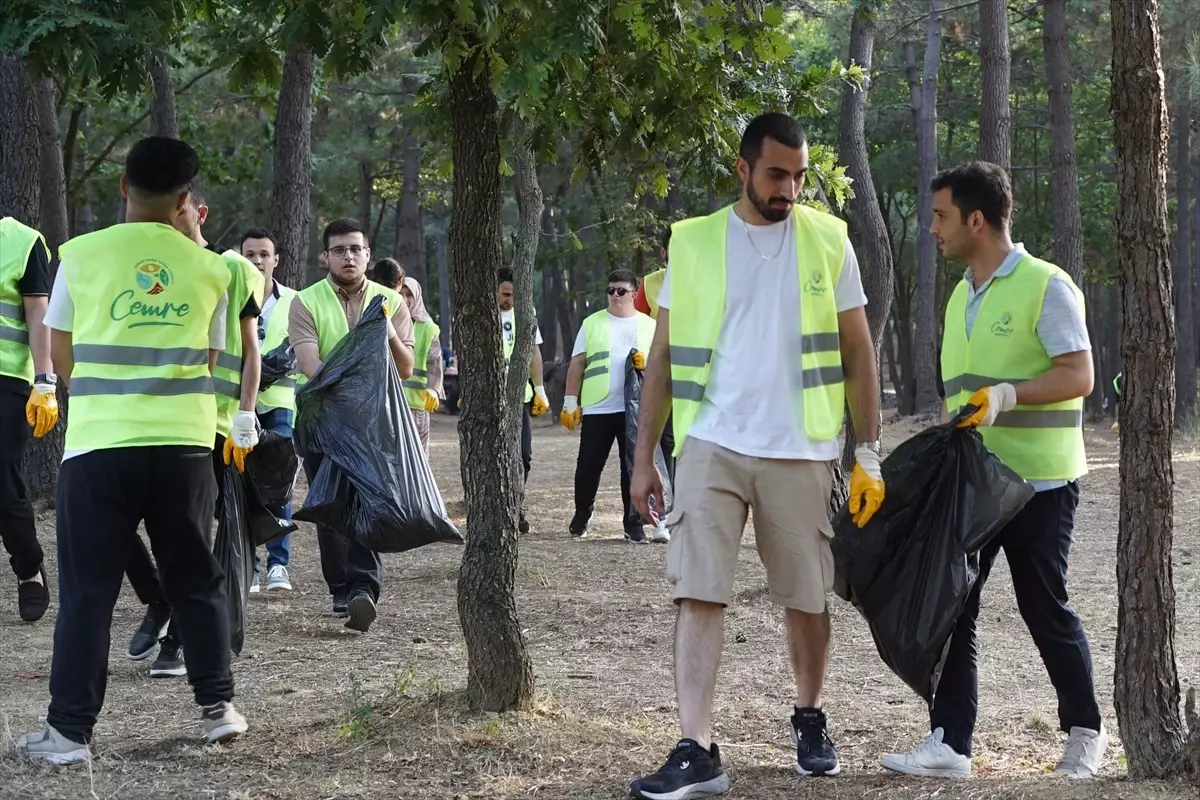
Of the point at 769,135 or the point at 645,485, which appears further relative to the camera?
the point at 645,485

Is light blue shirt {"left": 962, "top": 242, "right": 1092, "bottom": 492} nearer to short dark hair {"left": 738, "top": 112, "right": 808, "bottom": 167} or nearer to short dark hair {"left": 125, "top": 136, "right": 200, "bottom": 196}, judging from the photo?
short dark hair {"left": 738, "top": 112, "right": 808, "bottom": 167}

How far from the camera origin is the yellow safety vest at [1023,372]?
4469 mm

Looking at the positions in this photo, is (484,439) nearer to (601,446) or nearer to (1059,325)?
(1059,325)

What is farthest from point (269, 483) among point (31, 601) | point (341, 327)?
point (31, 601)

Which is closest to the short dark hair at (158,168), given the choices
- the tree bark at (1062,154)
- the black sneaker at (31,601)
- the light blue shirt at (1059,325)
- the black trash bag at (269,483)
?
the black trash bag at (269,483)

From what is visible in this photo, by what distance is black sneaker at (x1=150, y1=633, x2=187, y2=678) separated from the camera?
609 centimetres

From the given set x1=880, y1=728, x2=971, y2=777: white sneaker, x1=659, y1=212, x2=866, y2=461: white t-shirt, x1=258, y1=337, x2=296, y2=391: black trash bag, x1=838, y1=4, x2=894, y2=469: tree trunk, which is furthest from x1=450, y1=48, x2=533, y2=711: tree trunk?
x1=838, y1=4, x2=894, y2=469: tree trunk

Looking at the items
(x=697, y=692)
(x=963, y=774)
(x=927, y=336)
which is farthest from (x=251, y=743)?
(x=927, y=336)

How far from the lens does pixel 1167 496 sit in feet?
13.4

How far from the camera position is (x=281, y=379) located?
7418 millimetres

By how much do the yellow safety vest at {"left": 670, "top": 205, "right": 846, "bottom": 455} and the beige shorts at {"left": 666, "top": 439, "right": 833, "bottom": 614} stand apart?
0.13 meters

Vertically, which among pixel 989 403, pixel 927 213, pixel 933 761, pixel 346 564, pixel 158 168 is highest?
pixel 927 213

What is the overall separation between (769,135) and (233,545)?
8.19 feet

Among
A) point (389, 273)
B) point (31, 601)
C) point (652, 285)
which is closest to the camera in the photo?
point (31, 601)
